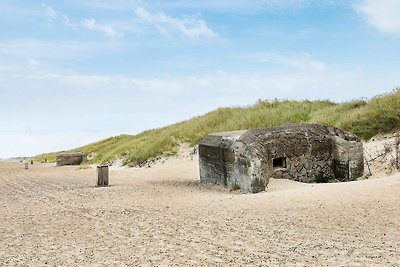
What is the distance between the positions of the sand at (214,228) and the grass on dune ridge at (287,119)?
4.16 meters

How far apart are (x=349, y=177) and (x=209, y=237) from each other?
234 inches

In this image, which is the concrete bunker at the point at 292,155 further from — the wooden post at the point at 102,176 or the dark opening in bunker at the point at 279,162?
the wooden post at the point at 102,176

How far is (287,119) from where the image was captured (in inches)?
800

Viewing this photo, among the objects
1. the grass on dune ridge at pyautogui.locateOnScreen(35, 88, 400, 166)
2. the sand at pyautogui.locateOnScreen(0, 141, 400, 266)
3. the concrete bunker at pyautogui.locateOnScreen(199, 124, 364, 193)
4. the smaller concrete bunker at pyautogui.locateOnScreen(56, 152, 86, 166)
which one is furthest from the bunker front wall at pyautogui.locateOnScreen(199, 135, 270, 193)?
the smaller concrete bunker at pyautogui.locateOnScreen(56, 152, 86, 166)

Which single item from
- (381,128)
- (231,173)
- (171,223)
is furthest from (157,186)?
(381,128)

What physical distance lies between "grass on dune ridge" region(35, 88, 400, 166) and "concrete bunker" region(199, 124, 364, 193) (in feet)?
11.7

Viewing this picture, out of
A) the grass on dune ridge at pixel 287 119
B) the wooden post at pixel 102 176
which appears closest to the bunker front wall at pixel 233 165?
the wooden post at pixel 102 176

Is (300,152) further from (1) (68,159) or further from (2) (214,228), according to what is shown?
(1) (68,159)

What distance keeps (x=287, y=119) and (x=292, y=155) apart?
924 cm

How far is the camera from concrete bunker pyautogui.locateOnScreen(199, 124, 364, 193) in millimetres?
10773

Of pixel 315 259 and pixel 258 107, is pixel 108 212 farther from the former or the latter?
pixel 258 107

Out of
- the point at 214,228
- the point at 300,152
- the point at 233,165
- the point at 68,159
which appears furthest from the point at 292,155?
the point at 68,159

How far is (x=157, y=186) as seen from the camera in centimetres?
1305

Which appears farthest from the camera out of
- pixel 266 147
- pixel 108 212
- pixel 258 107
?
pixel 258 107
